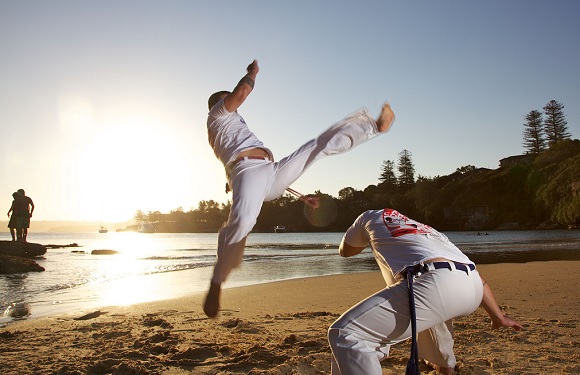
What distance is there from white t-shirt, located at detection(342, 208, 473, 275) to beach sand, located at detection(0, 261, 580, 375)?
5.78 ft

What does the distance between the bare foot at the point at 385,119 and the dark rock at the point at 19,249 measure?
17.8 metres

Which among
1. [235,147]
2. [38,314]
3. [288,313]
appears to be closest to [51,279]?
[38,314]

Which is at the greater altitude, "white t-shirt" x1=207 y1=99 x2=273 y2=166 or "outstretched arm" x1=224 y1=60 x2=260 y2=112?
"outstretched arm" x1=224 y1=60 x2=260 y2=112

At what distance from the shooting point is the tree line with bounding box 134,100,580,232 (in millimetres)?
74250

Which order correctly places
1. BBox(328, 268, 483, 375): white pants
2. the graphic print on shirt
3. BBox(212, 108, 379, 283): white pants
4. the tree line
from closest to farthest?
BBox(328, 268, 483, 375): white pants
the graphic print on shirt
BBox(212, 108, 379, 283): white pants
the tree line

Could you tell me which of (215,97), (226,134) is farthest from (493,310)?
(215,97)

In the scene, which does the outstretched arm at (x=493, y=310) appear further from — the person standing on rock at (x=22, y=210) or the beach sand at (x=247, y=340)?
→ the person standing on rock at (x=22, y=210)

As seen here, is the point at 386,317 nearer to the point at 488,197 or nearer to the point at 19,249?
the point at 19,249

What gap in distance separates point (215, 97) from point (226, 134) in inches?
17.4

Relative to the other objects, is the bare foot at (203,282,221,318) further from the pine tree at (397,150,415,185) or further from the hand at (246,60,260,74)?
the pine tree at (397,150,415,185)

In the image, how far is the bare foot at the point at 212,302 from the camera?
3348 millimetres

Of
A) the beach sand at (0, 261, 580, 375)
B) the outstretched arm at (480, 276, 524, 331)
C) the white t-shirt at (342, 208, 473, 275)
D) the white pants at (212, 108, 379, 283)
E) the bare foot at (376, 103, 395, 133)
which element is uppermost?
the bare foot at (376, 103, 395, 133)

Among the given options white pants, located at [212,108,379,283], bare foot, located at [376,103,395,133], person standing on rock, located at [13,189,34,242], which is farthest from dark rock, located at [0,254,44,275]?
bare foot, located at [376,103,395,133]

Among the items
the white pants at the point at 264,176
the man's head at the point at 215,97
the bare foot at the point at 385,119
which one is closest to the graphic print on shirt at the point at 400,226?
the white pants at the point at 264,176
